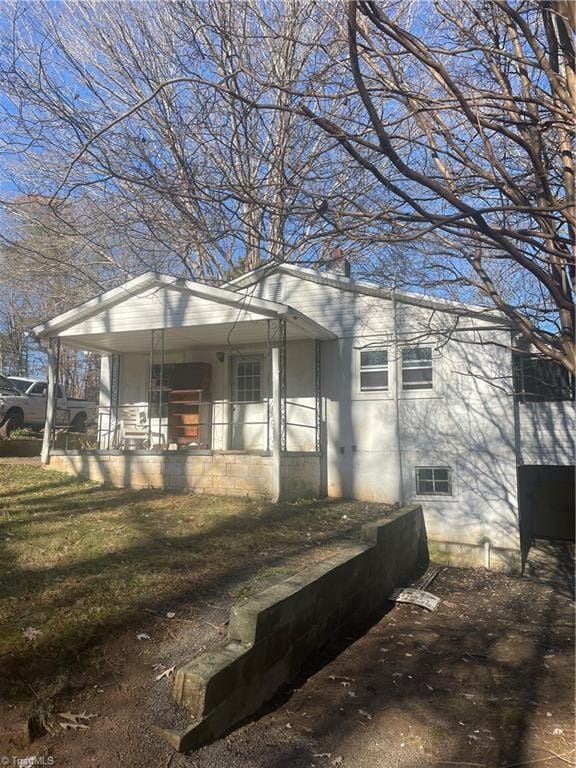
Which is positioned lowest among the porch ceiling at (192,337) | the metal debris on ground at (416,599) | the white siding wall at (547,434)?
the metal debris on ground at (416,599)

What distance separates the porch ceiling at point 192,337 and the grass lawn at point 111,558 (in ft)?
10.4

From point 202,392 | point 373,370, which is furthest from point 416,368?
point 202,392

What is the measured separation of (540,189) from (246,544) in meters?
4.93

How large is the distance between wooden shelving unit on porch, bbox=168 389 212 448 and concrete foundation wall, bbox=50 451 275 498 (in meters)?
1.69

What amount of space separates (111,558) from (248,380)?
23.3 ft

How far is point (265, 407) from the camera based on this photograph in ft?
39.7

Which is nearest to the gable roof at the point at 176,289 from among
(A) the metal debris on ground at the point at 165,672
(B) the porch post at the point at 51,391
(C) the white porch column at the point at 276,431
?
(B) the porch post at the point at 51,391

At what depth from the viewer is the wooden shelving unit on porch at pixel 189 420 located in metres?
12.3

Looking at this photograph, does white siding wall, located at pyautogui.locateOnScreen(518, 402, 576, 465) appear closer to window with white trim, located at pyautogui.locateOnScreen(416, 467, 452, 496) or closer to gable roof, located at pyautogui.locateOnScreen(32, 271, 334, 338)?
window with white trim, located at pyautogui.locateOnScreen(416, 467, 452, 496)

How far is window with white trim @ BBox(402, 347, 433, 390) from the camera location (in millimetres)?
11211

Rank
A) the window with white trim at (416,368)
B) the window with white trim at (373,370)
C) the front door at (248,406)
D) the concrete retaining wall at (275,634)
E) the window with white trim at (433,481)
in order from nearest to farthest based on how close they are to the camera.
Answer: the concrete retaining wall at (275,634)
the window with white trim at (433,481)
the window with white trim at (416,368)
the window with white trim at (373,370)
the front door at (248,406)

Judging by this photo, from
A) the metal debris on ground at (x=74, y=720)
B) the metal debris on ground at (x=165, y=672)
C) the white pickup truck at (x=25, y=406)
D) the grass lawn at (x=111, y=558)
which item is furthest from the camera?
the white pickup truck at (x=25, y=406)

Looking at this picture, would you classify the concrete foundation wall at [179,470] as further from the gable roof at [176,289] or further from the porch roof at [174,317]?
the gable roof at [176,289]

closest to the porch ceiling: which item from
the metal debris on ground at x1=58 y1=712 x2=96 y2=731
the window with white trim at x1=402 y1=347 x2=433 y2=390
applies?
the window with white trim at x1=402 y1=347 x2=433 y2=390
